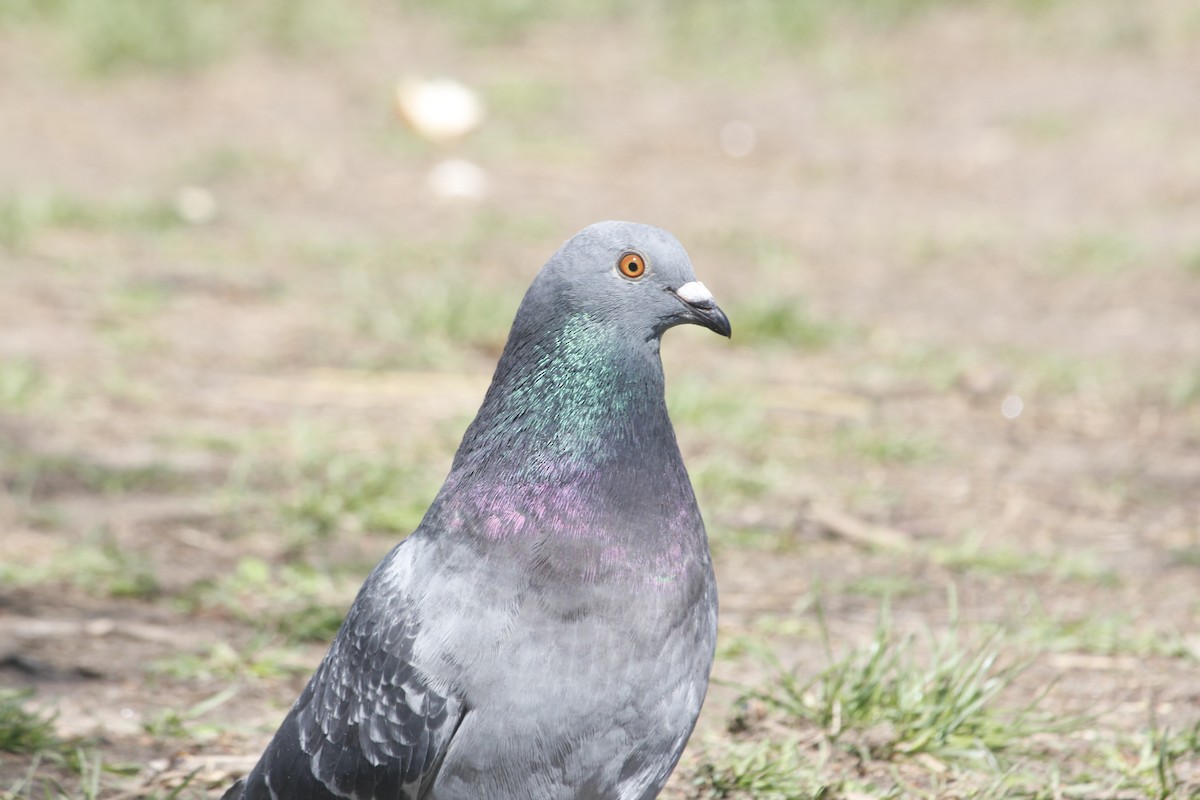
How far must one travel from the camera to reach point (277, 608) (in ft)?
12.3

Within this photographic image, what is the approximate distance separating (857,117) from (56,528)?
25.4ft

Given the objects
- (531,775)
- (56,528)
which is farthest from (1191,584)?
(56,528)

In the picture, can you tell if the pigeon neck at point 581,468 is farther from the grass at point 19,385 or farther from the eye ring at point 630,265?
the grass at point 19,385

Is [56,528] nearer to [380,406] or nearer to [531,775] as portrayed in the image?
[380,406]

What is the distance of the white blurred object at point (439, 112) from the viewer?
10.4 m

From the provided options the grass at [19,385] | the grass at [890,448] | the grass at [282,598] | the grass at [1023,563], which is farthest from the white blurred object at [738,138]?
the grass at [282,598]

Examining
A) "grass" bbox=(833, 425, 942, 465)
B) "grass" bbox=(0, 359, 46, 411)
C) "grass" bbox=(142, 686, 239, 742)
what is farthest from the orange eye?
"grass" bbox=(0, 359, 46, 411)

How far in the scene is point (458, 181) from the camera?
Answer: 940cm

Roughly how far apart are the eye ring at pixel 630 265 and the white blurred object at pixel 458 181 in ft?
22.8

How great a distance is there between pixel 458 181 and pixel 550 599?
7.41 metres

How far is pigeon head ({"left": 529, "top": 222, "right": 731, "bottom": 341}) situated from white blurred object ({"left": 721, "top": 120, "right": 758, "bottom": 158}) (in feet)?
26.4

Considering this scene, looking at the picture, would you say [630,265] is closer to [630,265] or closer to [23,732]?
[630,265]

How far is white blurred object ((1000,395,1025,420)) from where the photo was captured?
567cm

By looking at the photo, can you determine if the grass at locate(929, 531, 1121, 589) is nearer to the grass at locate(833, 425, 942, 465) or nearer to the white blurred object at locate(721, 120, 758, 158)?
the grass at locate(833, 425, 942, 465)
